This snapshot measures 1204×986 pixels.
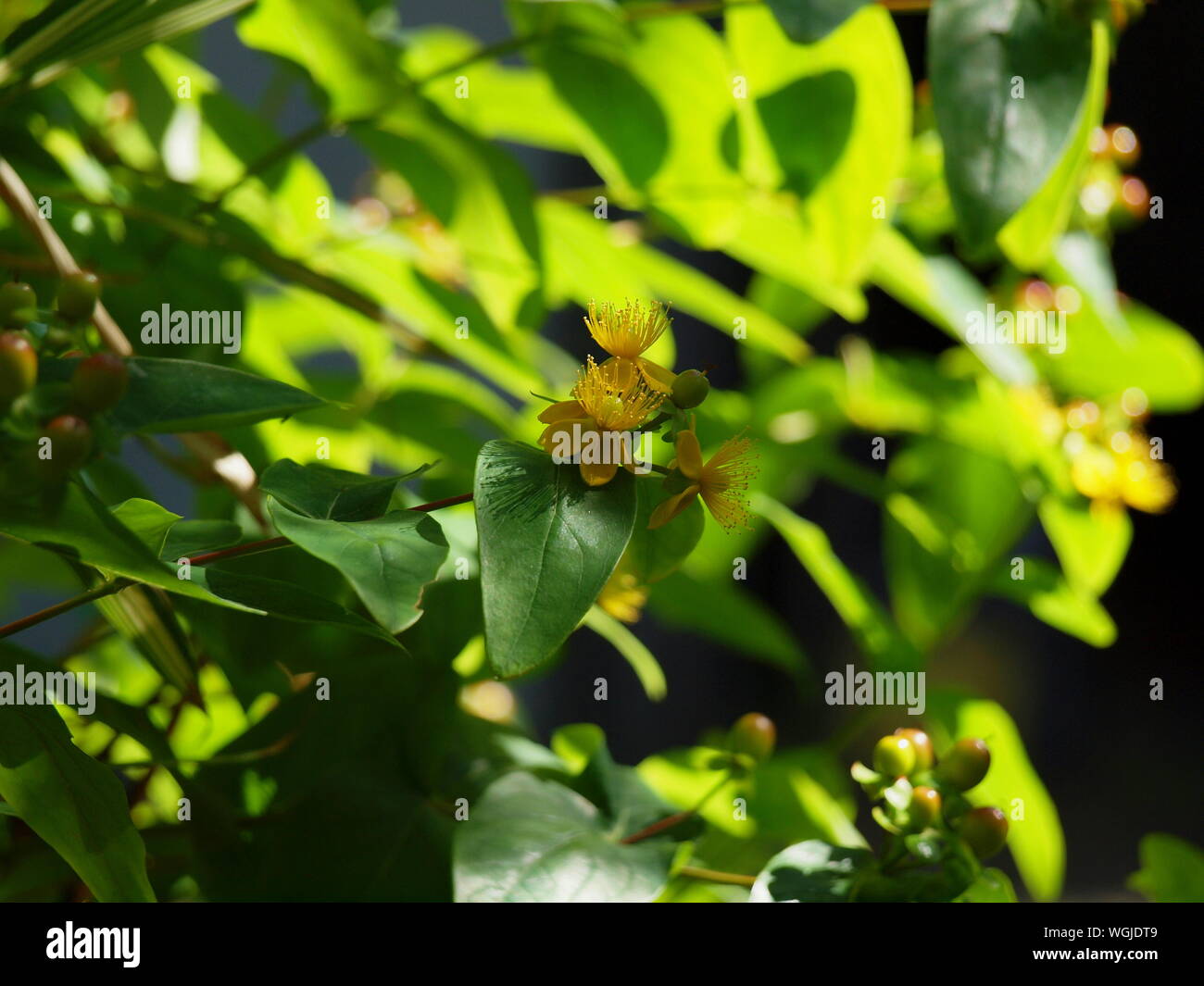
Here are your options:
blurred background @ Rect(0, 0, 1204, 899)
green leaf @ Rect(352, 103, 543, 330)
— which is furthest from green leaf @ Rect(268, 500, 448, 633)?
blurred background @ Rect(0, 0, 1204, 899)

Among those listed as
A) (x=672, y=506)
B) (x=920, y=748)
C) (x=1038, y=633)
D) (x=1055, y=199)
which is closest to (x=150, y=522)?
(x=672, y=506)

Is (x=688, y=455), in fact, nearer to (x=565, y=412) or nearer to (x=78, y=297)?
(x=565, y=412)

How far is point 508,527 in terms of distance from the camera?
239 millimetres

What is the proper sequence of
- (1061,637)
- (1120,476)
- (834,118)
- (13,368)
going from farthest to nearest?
(1061,637) < (1120,476) < (834,118) < (13,368)

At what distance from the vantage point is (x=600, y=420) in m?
0.26

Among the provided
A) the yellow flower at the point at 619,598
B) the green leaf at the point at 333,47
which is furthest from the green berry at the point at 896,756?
the green leaf at the point at 333,47

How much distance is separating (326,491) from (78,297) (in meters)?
0.07

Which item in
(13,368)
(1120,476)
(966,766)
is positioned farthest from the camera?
(1120,476)

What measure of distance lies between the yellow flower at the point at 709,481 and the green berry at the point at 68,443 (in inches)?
5.1

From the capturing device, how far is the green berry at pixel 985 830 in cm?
31

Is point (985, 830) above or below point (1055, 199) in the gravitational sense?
below

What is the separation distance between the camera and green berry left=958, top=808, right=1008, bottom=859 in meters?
0.31
